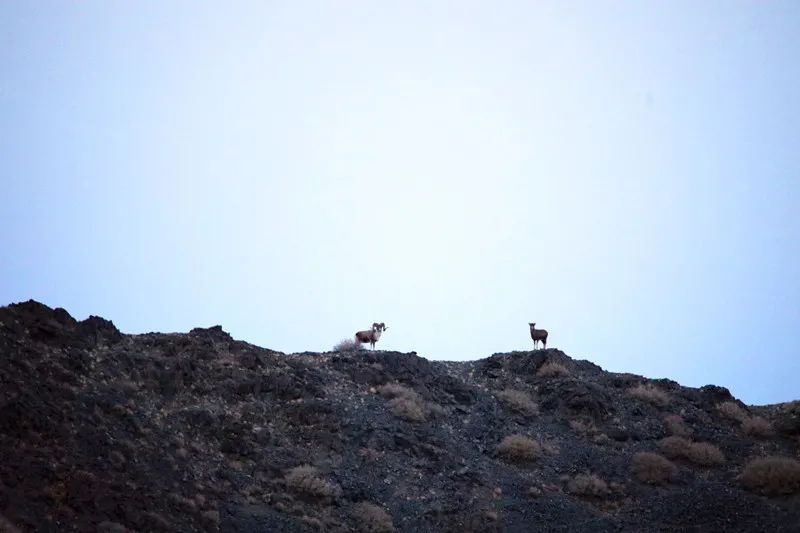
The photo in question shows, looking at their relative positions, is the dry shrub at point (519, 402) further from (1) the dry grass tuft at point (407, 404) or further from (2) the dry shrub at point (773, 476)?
(2) the dry shrub at point (773, 476)

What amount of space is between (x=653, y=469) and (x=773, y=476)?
3.66m

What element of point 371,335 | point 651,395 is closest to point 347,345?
point 371,335

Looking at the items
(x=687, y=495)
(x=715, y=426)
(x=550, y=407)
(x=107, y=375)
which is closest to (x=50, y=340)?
(x=107, y=375)

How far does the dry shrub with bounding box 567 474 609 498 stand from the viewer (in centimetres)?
2528

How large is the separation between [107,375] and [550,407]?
16.5 metres

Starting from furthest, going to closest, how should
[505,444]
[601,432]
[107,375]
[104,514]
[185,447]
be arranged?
1. [601,432]
2. [505,444]
3. [107,375]
4. [185,447]
5. [104,514]

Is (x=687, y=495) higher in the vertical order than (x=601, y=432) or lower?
lower

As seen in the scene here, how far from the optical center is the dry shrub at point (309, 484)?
2303 centimetres

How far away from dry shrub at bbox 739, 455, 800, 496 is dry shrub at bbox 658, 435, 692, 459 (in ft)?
7.75

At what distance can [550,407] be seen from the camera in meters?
30.9

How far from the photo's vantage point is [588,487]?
2534 centimetres

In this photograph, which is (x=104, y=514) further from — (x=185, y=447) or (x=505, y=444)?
(x=505, y=444)

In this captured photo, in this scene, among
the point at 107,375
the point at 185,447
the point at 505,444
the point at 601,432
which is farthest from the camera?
the point at 601,432

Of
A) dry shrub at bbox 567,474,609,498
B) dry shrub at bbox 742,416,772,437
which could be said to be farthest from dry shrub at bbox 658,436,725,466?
dry shrub at bbox 567,474,609,498
